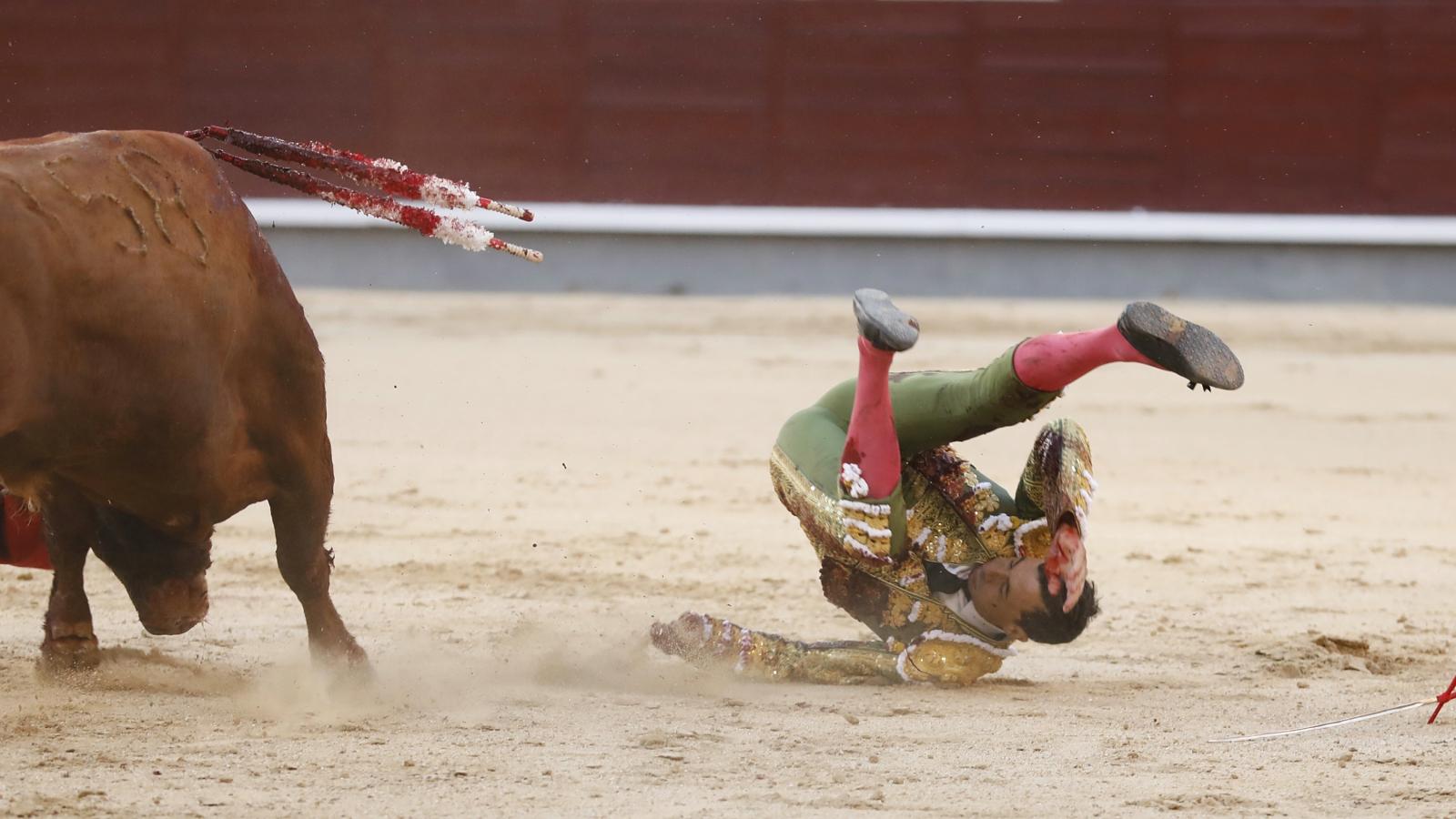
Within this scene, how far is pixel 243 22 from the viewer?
9195mm

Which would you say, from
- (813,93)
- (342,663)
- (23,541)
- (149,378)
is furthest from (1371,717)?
(813,93)

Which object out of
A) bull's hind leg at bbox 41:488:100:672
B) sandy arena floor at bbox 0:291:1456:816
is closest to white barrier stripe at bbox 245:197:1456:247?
sandy arena floor at bbox 0:291:1456:816

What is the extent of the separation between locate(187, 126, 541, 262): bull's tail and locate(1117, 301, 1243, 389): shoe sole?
2.83 ft

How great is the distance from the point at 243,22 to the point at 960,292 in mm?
3831

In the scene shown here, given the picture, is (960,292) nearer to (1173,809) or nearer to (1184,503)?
(1184,503)

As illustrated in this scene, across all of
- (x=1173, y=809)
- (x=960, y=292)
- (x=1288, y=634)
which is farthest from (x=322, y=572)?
(x=960, y=292)

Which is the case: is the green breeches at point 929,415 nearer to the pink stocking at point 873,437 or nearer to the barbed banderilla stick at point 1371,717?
the pink stocking at point 873,437

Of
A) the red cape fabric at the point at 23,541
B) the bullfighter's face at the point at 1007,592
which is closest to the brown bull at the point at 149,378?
the red cape fabric at the point at 23,541

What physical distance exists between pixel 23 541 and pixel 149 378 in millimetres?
765

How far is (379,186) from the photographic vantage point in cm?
262

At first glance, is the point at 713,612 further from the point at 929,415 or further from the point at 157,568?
the point at 157,568

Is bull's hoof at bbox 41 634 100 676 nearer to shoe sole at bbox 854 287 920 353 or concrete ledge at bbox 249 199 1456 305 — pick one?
shoe sole at bbox 854 287 920 353

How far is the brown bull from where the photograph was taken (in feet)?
7.04

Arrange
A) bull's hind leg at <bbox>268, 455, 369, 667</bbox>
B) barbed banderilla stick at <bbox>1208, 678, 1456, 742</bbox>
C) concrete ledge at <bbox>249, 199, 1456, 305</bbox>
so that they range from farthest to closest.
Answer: concrete ledge at <bbox>249, 199, 1456, 305</bbox> < bull's hind leg at <bbox>268, 455, 369, 667</bbox> < barbed banderilla stick at <bbox>1208, 678, 1456, 742</bbox>
